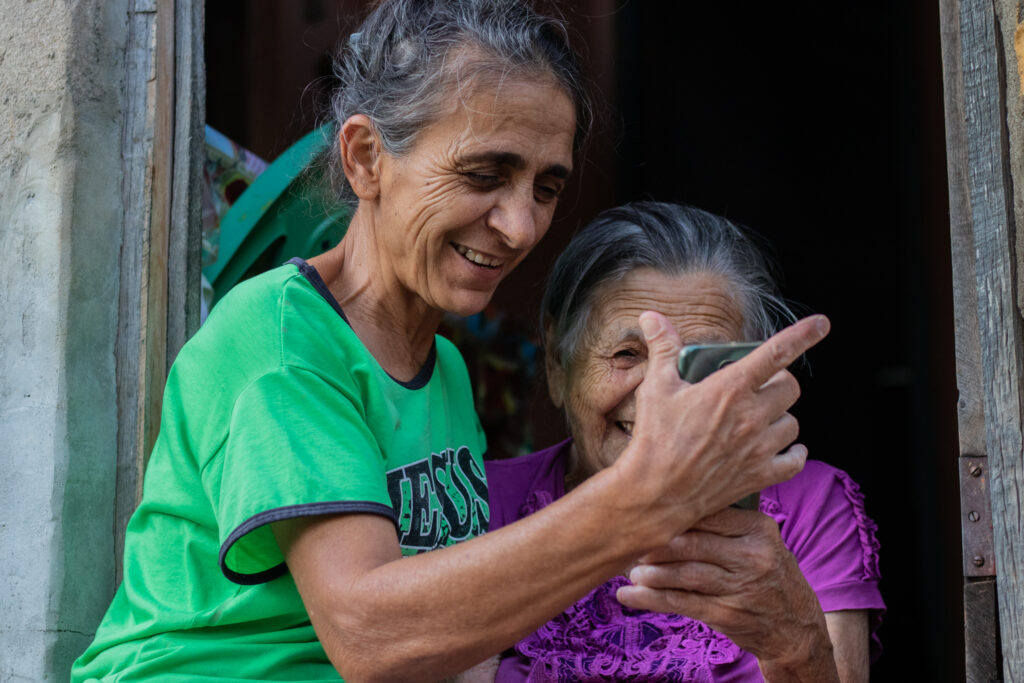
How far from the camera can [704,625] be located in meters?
2.29

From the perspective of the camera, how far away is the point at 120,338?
235 cm

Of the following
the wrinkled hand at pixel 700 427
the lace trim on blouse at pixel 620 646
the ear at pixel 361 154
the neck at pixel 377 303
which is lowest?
the lace trim on blouse at pixel 620 646

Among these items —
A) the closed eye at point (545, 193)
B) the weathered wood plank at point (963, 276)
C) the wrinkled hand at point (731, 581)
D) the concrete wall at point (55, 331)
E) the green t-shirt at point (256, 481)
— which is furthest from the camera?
the concrete wall at point (55, 331)

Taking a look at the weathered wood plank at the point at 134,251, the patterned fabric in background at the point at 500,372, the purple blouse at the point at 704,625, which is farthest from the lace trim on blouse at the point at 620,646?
the patterned fabric in background at the point at 500,372

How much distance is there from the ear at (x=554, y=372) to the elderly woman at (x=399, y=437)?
0.42m

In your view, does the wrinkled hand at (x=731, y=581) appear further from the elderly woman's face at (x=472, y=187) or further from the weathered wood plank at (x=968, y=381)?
the elderly woman's face at (x=472, y=187)

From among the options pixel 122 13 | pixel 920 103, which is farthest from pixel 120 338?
pixel 920 103

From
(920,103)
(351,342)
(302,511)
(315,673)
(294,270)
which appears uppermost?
(920,103)

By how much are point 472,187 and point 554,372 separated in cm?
95

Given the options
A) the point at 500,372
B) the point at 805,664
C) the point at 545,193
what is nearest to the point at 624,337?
the point at 545,193

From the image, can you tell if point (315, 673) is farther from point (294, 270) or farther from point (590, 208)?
point (590, 208)

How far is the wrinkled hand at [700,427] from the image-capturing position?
1.37 m

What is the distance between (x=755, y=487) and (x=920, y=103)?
14.5ft

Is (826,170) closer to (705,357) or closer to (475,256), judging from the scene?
(475,256)
